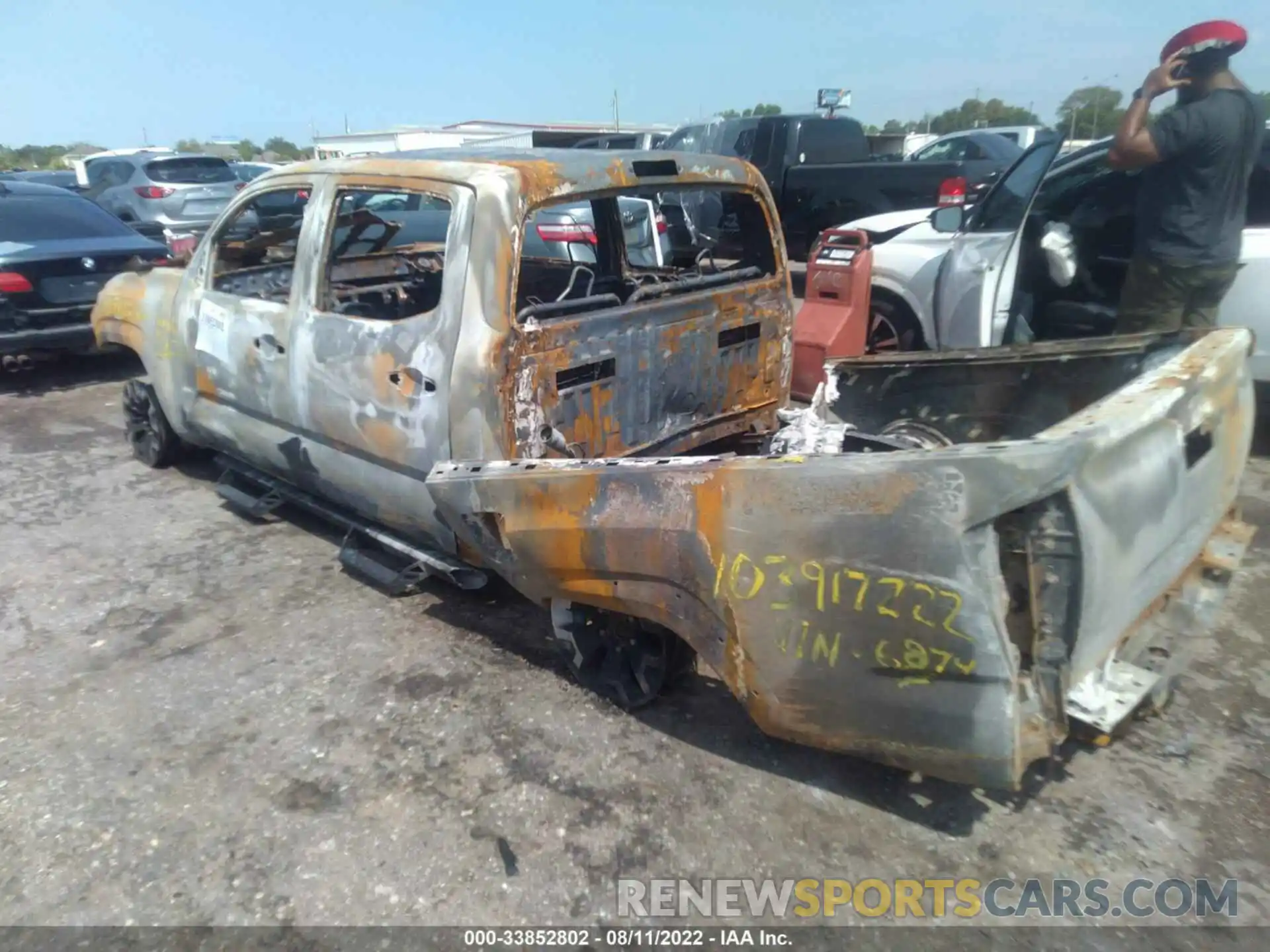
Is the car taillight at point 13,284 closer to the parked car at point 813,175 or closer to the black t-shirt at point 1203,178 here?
the parked car at point 813,175

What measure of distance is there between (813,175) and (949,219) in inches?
227

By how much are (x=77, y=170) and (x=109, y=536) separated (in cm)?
1327

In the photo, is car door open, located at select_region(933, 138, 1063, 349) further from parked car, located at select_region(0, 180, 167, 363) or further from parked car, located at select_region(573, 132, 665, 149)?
parked car, located at select_region(573, 132, 665, 149)

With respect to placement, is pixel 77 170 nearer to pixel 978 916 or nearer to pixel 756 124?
pixel 756 124

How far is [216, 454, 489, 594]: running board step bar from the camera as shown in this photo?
Result: 136 inches

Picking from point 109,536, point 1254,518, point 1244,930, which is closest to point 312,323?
point 109,536

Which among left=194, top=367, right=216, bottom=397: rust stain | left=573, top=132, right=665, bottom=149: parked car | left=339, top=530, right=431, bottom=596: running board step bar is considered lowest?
left=339, top=530, right=431, bottom=596: running board step bar

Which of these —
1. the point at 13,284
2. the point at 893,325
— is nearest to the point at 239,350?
the point at 13,284

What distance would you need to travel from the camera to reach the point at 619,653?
3.06 metres

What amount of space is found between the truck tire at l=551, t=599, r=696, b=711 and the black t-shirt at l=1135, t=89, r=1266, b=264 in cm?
320

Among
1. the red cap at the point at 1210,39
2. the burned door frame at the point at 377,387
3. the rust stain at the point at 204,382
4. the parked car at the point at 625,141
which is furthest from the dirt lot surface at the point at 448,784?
the parked car at the point at 625,141

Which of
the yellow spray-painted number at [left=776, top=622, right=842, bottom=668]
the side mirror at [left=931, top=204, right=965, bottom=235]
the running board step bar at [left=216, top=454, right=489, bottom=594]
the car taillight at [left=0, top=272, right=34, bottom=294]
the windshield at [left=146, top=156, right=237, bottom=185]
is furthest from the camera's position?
the windshield at [left=146, top=156, right=237, bottom=185]

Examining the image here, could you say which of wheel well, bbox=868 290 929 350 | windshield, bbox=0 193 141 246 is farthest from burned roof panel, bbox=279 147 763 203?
windshield, bbox=0 193 141 246

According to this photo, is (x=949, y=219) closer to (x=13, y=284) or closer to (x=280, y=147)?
(x=13, y=284)
